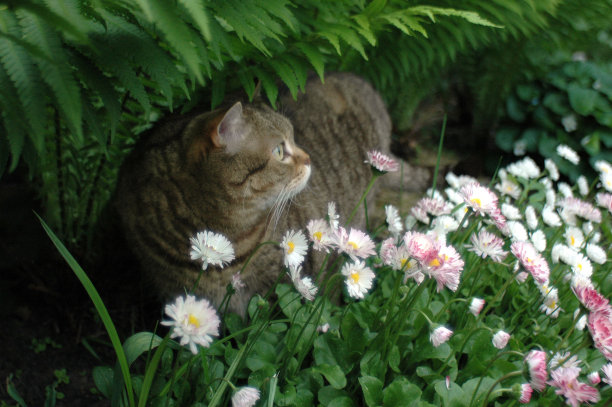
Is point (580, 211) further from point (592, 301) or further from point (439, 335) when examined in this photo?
point (439, 335)

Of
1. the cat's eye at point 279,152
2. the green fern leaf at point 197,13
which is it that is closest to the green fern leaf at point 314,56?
the cat's eye at point 279,152

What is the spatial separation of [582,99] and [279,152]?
2.65 metres

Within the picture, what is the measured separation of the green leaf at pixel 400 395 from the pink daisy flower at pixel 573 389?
40 cm

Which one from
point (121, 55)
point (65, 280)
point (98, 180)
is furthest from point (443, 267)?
point (65, 280)

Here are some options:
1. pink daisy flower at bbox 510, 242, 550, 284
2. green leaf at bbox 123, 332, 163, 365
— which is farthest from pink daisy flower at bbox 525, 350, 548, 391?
green leaf at bbox 123, 332, 163, 365

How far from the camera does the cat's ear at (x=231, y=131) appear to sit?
157 centimetres

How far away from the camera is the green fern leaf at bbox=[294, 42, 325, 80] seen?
1.85 metres

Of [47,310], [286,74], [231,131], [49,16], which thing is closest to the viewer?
[49,16]

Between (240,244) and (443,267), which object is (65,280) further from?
(443,267)

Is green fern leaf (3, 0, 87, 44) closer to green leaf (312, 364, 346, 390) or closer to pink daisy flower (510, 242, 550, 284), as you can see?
green leaf (312, 364, 346, 390)

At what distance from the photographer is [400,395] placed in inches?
55.0

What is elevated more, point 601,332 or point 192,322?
point 192,322

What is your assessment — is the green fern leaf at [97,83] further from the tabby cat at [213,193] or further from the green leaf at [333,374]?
the green leaf at [333,374]

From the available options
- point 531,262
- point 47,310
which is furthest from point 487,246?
point 47,310
